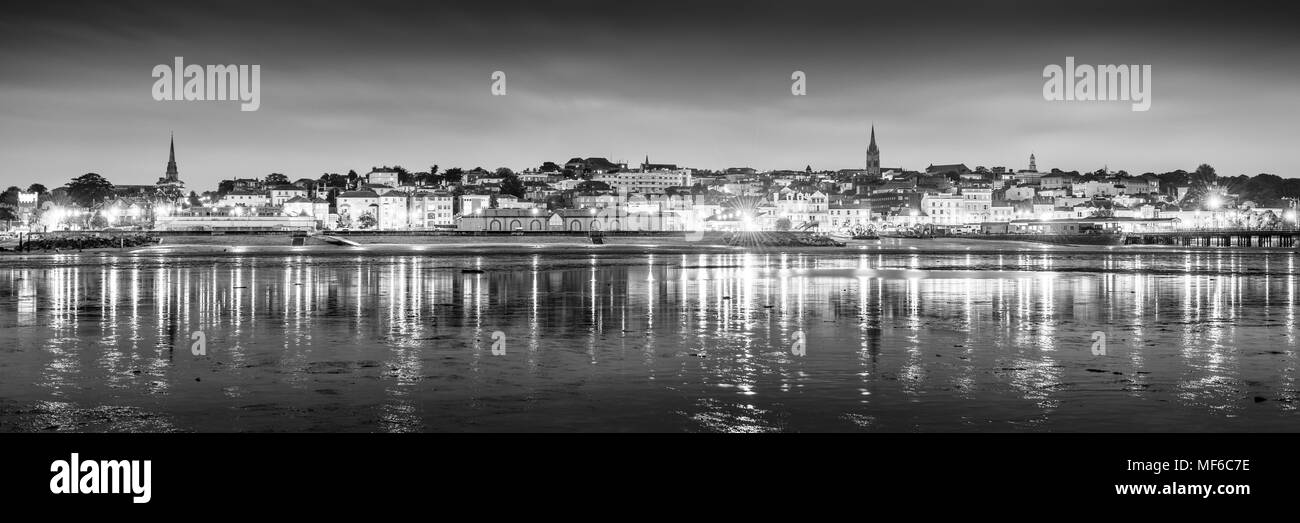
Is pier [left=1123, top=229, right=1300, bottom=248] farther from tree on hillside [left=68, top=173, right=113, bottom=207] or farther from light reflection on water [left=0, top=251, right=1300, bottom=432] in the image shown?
tree on hillside [left=68, top=173, right=113, bottom=207]

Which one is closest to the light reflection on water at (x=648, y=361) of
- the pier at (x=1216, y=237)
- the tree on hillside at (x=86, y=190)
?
the pier at (x=1216, y=237)

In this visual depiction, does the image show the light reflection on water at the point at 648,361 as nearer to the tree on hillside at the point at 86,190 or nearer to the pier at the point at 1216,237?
the pier at the point at 1216,237

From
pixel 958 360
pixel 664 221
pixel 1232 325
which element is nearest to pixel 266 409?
pixel 958 360

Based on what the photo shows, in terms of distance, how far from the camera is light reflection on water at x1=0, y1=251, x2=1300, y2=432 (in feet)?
31.7

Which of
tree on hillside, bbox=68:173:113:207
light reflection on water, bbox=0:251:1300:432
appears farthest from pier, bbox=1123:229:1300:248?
tree on hillside, bbox=68:173:113:207

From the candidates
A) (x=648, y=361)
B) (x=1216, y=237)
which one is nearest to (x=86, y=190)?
(x=1216, y=237)

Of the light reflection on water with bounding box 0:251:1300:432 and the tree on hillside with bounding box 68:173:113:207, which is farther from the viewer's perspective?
the tree on hillside with bounding box 68:173:113:207

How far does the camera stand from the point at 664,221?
16175cm

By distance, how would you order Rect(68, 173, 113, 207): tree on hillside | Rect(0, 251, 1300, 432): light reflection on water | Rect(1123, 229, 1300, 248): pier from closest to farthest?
Rect(0, 251, 1300, 432): light reflection on water < Rect(1123, 229, 1300, 248): pier < Rect(68, 173, 113, 207): tree on hillside

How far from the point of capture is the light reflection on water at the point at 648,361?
966 centimetres
